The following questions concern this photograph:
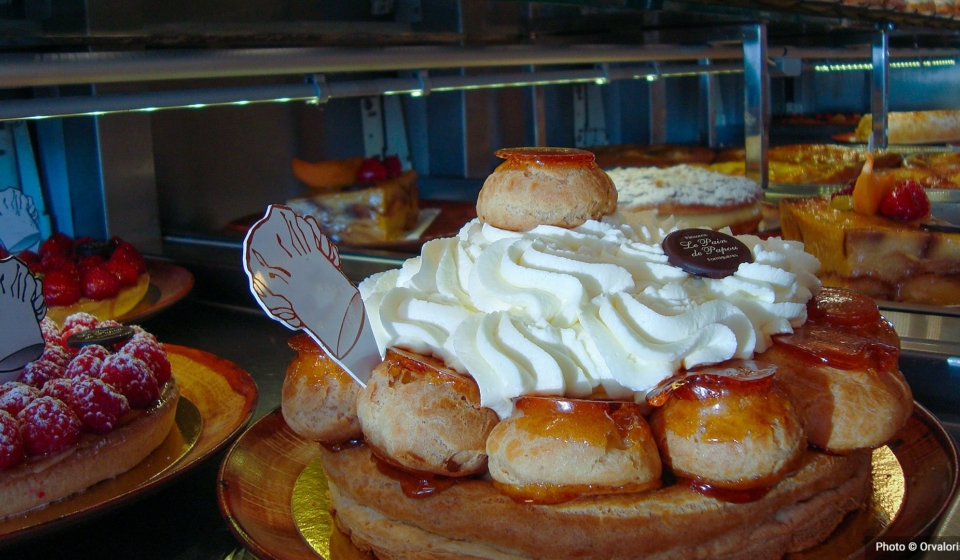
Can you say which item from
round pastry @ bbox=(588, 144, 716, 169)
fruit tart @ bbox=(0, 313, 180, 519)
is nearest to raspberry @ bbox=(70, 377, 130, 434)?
fruit tart @ bbox=(0, 313, 180, 519)

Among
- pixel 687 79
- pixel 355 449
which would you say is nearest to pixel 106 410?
pixel 355 449

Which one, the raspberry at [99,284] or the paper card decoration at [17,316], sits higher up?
the paper card decoration at [17,316]

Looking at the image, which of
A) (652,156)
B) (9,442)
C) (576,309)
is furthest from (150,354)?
(652,156)

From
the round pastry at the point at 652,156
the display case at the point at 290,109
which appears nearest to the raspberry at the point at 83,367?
the display case at the point at 290,109

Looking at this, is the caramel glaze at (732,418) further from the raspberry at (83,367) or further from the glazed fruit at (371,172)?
Result: the glazed fruit at (371,172)

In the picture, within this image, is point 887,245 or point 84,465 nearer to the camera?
point 84,465

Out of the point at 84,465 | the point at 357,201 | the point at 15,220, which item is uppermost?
the point at 15,220

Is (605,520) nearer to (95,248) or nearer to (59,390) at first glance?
(59,390)
